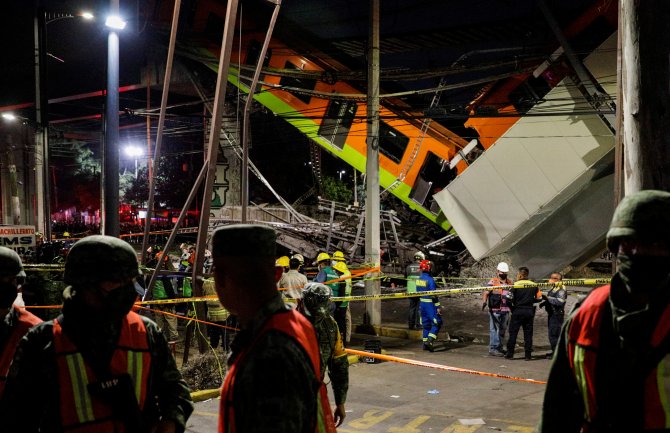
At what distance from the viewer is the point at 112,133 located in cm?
1053

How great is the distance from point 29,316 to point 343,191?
87.8 ft

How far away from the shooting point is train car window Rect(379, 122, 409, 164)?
2264 cm

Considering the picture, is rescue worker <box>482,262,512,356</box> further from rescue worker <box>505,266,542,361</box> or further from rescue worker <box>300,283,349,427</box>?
rescue worker <box>300,283,349,427</box>

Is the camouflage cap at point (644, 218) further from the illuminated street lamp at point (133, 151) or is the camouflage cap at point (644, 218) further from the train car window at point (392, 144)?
the illuminated street lamp at point (133, 151)

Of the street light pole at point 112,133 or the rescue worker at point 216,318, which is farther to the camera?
the street light pole at point 112,133

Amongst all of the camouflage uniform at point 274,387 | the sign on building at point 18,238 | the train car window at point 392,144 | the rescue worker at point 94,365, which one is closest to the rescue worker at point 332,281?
the sign on building at point 18,238

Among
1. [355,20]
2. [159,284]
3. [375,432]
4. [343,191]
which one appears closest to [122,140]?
[343,191]

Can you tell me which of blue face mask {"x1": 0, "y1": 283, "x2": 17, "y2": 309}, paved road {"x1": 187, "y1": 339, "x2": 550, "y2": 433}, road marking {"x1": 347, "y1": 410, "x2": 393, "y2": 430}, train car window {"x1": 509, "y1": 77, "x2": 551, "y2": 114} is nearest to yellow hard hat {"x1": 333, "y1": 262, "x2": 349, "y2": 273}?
paved road {"x1": 187, "y1": 339, "x2": 550, "y2": 433}

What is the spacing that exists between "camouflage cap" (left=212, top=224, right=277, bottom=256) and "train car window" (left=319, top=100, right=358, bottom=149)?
839 inches

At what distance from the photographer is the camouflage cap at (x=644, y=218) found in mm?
2104

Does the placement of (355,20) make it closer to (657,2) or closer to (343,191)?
(343,191)

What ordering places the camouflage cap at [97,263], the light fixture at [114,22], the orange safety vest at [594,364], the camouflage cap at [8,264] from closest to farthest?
1. the orange safety vest at [594,364]
2. the camouflage cap at [97,263]
3. the camouflage cap at [8,264]
4. the light fixture at [114,22]

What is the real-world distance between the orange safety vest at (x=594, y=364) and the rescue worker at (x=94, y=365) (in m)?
1.78

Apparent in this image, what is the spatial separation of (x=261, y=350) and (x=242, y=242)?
1.43ft
